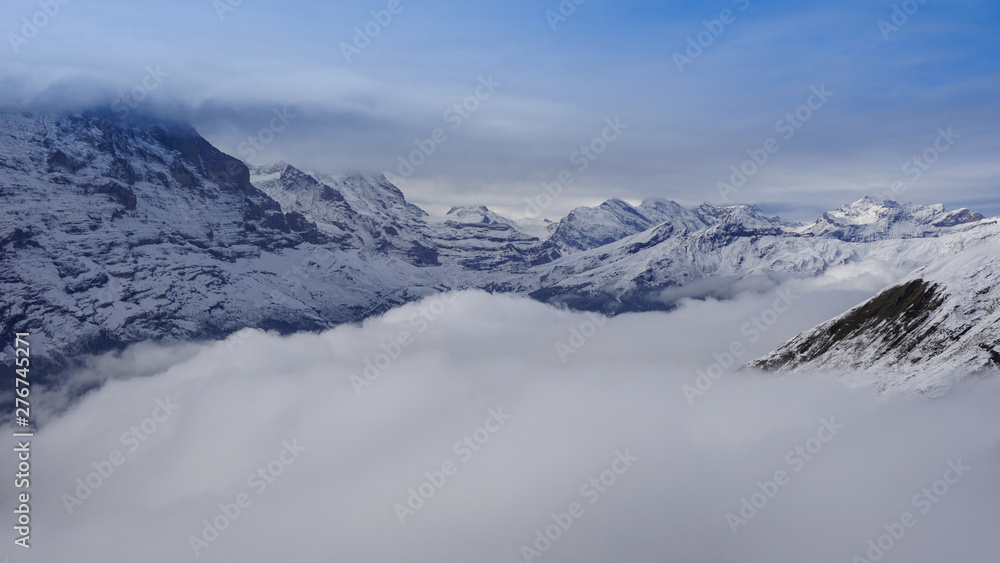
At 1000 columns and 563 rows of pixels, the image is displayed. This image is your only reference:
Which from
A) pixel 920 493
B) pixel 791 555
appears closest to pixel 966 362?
pixel 920 493

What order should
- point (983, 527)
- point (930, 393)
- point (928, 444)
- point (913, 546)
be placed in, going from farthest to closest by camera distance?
point (930, 393) → point (928, 444) → point (913, 546) → point (983, 527)

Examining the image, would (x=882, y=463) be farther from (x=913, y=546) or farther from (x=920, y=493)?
(x=913, y=546)

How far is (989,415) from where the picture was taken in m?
177

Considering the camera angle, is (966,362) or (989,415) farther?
(966,362)

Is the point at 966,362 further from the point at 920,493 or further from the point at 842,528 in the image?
the point at 842,528

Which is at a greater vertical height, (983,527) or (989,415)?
(989,415)

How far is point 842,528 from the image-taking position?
18638 cm

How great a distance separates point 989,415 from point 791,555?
62970mm

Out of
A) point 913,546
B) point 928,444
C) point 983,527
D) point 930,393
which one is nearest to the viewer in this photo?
point 983,527

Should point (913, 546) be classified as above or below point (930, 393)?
below

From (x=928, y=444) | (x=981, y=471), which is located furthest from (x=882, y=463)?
(x=981, y=471)

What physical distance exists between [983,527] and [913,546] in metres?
16.4

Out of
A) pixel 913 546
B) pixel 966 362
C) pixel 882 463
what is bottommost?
pixel 913 546

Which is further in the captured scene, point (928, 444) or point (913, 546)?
point (928, 444)
